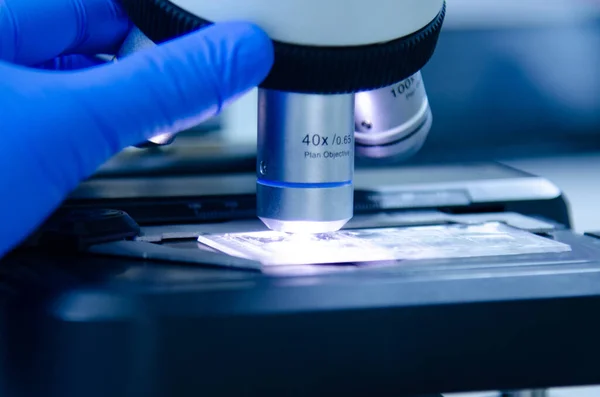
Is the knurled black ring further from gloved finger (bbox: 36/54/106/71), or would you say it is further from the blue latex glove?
gloved finger (bbox: 36/54/106/71)

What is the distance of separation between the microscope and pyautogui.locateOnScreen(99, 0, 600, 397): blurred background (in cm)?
64

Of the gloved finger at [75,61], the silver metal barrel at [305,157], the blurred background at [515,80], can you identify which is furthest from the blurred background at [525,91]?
the silver metal barrel at [305,157]

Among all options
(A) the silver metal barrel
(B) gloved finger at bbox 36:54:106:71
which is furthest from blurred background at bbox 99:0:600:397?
(A) the silver metal barrel

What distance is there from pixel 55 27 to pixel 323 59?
212 mm

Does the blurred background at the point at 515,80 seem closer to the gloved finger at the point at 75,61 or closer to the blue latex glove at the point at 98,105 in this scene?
the gloved finger at the point at 75,61

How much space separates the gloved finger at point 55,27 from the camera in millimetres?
547

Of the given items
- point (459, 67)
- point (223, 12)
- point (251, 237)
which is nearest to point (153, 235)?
point (251, 237)

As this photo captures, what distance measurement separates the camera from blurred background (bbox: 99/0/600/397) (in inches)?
49.1

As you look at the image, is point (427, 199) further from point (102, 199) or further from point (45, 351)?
point (45, 351)

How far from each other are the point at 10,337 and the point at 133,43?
0.19m

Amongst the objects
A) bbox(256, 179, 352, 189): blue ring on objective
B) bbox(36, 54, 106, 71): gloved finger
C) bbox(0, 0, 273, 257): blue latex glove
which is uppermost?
bbox(36, 54, 106, 71): gloved finger

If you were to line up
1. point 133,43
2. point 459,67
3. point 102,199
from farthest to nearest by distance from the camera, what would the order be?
point 459,67 < point 102,199 < point 133,43

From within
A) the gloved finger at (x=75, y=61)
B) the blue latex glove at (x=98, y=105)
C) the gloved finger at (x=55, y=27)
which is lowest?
the blue latex glove at (x=98, y=105)

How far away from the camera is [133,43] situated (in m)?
0.53
